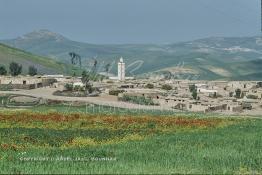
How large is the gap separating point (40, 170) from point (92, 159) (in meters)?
4.54

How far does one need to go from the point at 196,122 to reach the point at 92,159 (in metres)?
31.7

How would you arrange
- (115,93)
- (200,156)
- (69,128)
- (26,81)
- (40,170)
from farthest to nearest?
(26,81), (115,93), (69,128), (200,156), (40,170)

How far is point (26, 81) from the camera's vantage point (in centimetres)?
16525

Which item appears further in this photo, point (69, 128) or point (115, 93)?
point (115, 93)

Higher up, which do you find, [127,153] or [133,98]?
[127,153]

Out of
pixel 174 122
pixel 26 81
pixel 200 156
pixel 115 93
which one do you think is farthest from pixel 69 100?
pixel 200 156

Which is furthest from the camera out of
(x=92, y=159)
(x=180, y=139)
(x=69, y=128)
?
(x=69, y=128)

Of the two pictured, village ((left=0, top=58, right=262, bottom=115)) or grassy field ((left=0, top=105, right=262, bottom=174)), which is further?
village ((left=0, top=58, right=262, bottom=115))

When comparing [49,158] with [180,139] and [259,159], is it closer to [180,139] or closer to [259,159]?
[259,159]

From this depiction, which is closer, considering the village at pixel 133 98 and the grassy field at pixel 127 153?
the grassy field at pixel 127 153

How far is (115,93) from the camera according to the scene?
14700 centimetres

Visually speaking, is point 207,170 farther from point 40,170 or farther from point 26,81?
point 26,81

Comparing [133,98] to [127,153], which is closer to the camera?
[127,153]

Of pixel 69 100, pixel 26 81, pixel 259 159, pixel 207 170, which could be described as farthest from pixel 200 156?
pixel 26 81
